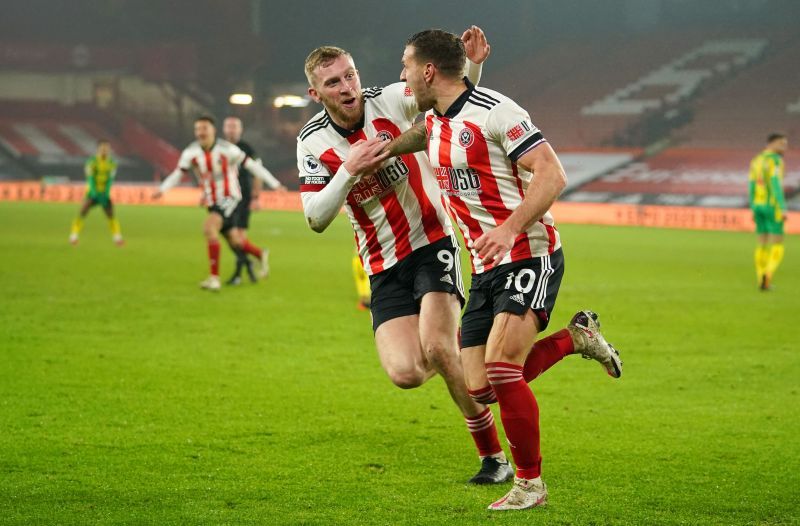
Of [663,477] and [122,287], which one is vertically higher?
[122,287]

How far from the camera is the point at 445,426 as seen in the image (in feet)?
20.7

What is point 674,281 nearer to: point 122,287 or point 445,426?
point 122,287

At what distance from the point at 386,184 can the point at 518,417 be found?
60.3 inches

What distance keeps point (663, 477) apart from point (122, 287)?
9550 mm

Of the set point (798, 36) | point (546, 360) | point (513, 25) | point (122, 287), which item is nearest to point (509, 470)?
point (546, 360)

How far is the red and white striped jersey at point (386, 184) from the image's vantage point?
5.49 metres

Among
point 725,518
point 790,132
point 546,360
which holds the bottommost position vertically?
point 725,518

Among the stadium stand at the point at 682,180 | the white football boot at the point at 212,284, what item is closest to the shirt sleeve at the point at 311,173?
the white football boot at the point at 212,284

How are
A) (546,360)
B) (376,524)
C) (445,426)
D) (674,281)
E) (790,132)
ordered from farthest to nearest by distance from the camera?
(790,132) < (674,281) < (445,426) < (546,360) < (376,524)

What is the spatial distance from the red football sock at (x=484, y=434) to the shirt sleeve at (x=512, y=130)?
137 centimetres

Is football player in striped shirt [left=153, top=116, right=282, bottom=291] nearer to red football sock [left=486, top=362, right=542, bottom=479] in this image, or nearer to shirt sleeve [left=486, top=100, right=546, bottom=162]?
red football sock [left=486, top=362, right=542, bottom=479]

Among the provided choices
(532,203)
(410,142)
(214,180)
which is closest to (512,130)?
(532,203)

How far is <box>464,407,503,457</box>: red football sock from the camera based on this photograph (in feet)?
16.9

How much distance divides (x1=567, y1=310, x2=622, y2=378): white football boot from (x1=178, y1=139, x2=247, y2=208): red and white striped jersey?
28.6ft
